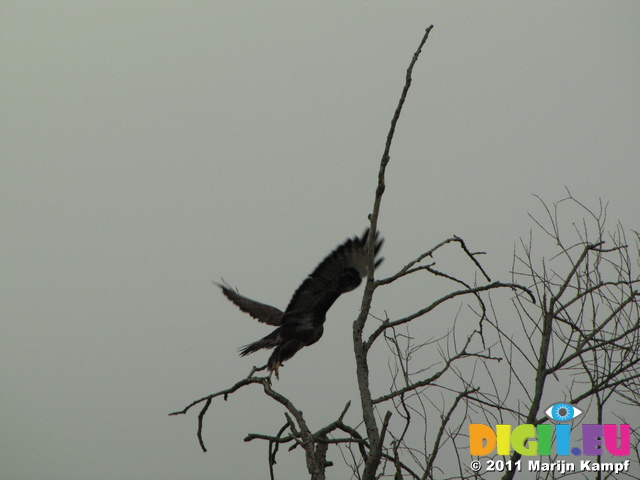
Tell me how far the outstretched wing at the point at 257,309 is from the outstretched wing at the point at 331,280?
1.12 feet

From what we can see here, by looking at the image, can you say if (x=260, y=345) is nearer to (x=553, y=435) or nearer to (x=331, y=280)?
(x=331, y=280)

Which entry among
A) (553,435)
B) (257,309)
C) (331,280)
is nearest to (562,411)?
(553,435)

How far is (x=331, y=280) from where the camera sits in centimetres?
561

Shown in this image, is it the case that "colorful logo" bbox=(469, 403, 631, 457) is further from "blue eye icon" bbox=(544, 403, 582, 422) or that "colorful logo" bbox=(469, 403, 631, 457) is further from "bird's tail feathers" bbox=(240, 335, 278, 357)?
"bird's tail feathers" bbox=(240, 335, 278, 357)

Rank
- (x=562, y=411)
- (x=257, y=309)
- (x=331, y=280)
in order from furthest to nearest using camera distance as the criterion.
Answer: (x=257, y=309) → (x=331, y=280) → (x=562, y=411)

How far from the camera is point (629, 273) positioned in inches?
157

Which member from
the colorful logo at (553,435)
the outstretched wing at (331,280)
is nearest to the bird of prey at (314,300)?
the outstretched wing at (331,280)

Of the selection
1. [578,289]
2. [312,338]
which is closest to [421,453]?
[578,289]

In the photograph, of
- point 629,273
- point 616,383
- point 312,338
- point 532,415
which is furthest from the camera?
point 312,338

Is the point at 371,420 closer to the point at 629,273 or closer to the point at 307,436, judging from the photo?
the point at 307,436

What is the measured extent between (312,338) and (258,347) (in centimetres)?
48

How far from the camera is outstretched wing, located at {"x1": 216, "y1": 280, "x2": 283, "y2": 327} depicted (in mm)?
6332

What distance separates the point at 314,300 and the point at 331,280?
25 cm

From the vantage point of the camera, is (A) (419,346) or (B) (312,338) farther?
(B) (312,338)
